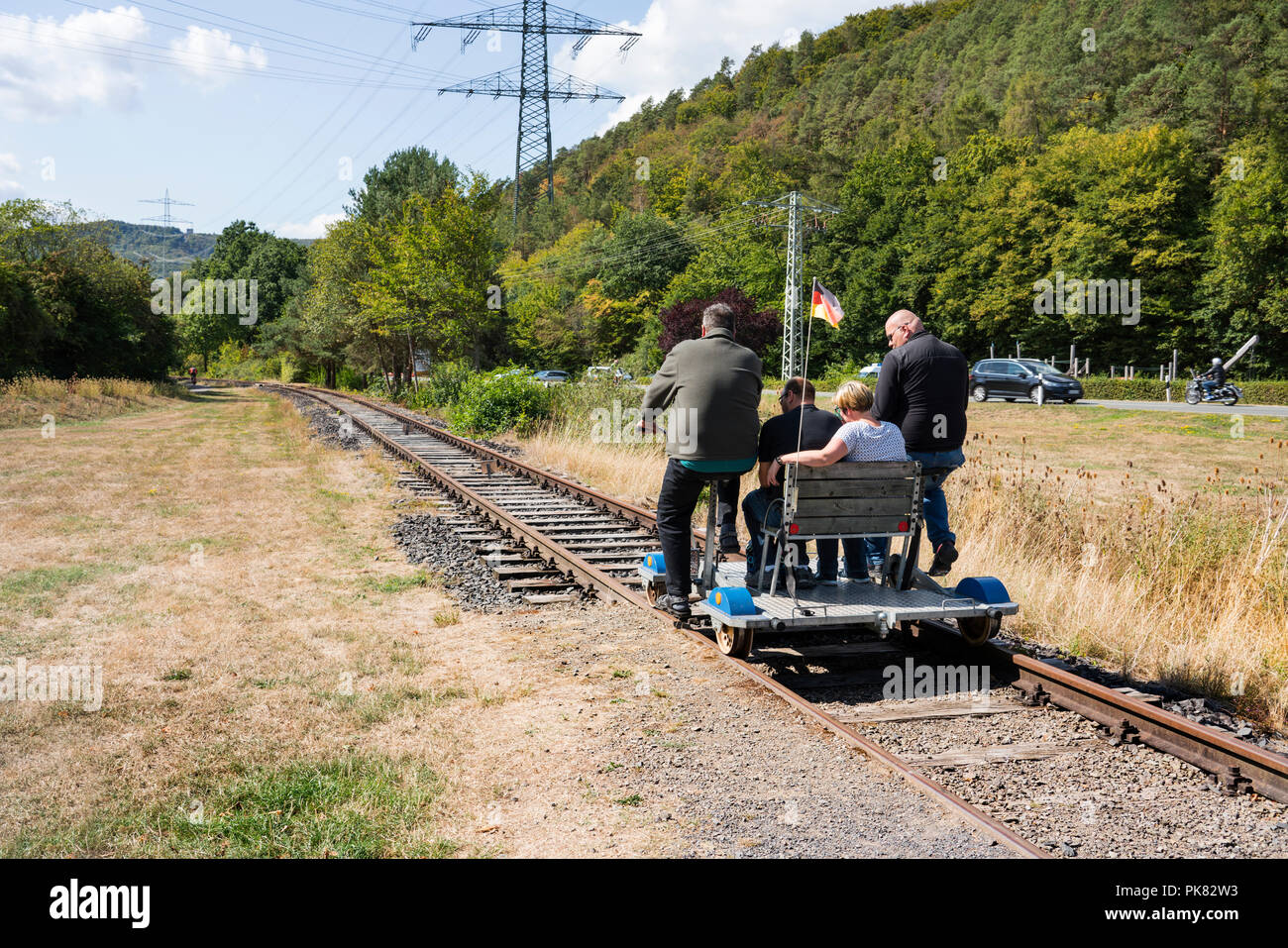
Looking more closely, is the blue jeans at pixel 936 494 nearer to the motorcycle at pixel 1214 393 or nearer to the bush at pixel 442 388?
the bush at pixel 442 388

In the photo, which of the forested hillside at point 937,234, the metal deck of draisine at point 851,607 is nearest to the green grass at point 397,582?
the metal deck of draisine at point 851,607

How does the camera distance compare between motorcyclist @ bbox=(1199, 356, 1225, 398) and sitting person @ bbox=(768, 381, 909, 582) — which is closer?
sitting person @ bbox=(768, 381, 909, 582)

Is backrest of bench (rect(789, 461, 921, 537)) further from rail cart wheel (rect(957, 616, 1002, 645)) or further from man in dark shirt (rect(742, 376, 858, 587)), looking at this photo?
rail cart wheel (rect(957, 616, 1002, 645))

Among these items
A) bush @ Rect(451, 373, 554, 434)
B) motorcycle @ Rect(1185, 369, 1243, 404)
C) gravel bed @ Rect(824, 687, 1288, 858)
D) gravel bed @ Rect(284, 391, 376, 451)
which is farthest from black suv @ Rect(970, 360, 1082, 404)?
gravel bed @ Rect(824, 687, 1288, 858)

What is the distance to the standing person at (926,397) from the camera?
615 centimetres

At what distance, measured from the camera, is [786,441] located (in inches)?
235

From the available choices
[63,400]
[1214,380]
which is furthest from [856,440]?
[1214,380]

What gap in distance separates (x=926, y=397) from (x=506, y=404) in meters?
17.6

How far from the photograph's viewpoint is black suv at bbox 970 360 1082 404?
35000 mm

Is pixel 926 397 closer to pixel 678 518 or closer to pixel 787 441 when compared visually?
pixel 787 441

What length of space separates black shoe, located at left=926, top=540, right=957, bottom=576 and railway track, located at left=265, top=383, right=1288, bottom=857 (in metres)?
0.40

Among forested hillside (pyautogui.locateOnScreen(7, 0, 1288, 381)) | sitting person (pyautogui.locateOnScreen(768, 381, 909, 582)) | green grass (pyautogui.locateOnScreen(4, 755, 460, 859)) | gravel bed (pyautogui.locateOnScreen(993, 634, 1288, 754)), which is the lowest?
green grass (pyautogui.locateOnScreen(4, 755, 460, 859))

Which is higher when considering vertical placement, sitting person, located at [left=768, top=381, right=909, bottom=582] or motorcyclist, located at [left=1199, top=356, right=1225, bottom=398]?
motorcyclist, located at [left=1199, top=356, right=1225, bottom=398]

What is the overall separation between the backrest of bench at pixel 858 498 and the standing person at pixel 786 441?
34 cm
